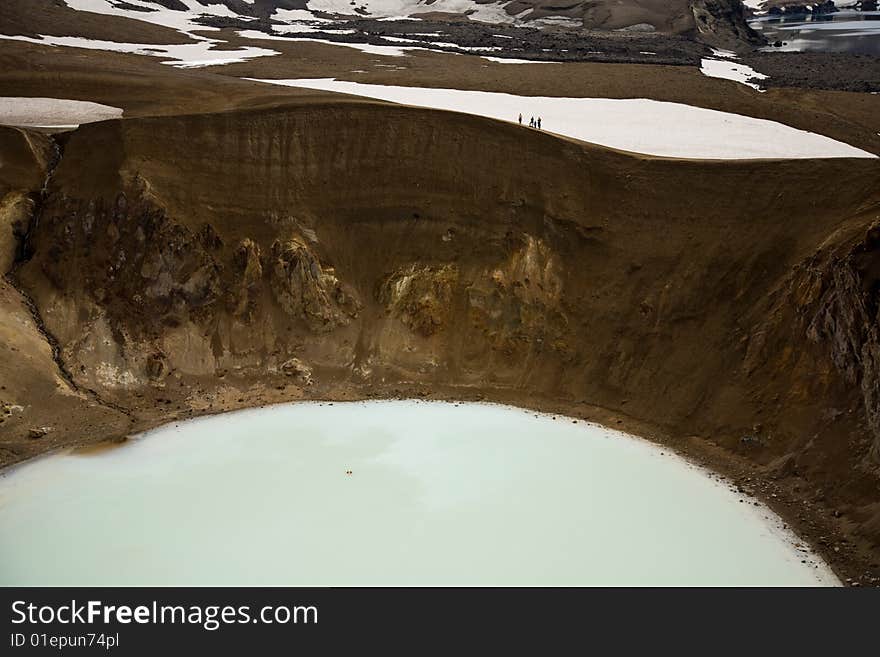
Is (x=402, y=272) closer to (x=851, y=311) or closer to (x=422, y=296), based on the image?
(x=422, y=296)

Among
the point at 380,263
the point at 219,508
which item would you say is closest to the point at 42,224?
the point at 380,263

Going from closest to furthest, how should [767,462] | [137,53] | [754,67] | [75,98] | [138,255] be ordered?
[767,462], [138,255], [75,98], [137,53], [754,67]

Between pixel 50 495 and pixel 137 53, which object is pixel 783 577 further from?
pixel 137 53

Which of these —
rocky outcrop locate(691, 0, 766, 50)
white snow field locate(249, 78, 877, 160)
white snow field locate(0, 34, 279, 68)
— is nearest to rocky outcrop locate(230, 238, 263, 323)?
white snow field locate(249, 78, 877, 160)

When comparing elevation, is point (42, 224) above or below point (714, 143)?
below

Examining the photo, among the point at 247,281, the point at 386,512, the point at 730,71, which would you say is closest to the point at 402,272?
the point at 247,281

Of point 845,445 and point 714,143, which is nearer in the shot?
A: point 845,445

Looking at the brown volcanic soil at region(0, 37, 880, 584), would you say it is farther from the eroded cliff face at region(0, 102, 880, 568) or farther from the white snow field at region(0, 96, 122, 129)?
the white snow field at region(0, 96, 122, 129)
